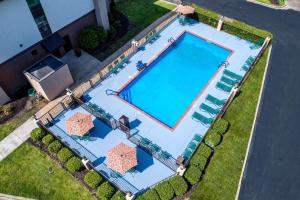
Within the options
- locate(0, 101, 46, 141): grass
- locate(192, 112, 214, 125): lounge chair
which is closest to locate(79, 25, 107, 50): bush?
locate(0, 101, 46, 141): grass

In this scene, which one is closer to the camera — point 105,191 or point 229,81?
point 105,191

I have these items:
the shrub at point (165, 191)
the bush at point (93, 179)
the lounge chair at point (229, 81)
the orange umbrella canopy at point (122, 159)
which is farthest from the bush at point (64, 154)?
the lounge chair at point (229, 81)

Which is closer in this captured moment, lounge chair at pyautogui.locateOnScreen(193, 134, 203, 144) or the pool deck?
the pool deck

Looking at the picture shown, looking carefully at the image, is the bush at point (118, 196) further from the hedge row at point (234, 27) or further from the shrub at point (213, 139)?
the hedge row at point (234, 27)

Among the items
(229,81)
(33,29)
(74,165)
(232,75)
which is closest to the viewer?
(74,165)

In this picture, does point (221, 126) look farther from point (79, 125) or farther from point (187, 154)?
point (79, 125)

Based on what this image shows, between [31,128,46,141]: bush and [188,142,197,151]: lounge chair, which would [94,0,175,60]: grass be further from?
[188,142,197,151]: lounge chair

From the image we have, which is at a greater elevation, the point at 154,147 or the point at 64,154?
the point at 154,147

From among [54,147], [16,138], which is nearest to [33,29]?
[16,138]
